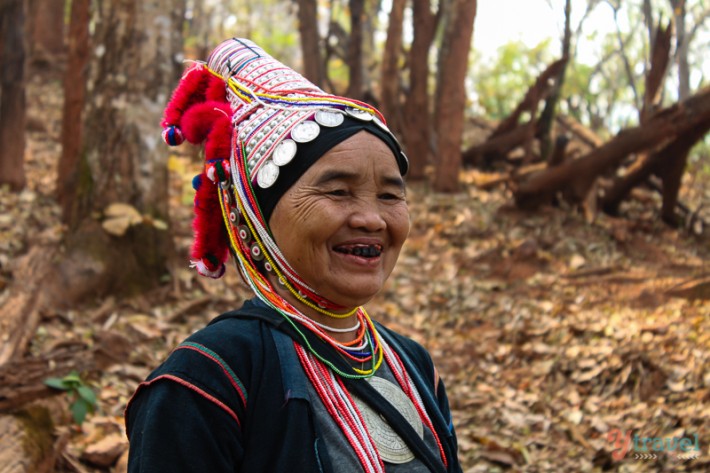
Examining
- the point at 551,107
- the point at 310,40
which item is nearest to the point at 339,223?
the point at 551,107

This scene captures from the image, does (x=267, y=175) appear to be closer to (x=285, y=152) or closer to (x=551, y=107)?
(x=285, y=152)

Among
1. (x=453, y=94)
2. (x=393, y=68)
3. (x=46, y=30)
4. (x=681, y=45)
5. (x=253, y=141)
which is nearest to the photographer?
(x=253, y=141)

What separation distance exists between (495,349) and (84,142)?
3772mm

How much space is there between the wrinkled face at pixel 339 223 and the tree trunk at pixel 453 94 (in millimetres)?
8198

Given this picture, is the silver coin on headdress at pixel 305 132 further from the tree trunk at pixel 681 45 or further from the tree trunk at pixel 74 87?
the tree trunk at pixel 681 45

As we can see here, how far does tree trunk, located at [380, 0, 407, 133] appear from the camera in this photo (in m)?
10.9

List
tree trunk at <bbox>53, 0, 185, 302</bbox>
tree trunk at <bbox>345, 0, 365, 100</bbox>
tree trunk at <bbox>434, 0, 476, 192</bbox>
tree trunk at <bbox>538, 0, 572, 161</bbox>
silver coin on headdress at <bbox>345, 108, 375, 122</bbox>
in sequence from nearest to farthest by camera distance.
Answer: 1. silver coin on headdress at <bbox>345, 108, 375, 122</bbox>
2. tree trunk at <bbox>53, 0, 185, 302</bbox>
3. tree trunk at <bbox>434, 0, 476, 192</bbox>
4. tree trunk at <bbox>538, 0, 572, 161</bbox>
5. tree trunk at <bbox>345, 0, 365, 100</bbox>

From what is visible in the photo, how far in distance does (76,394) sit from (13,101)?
16.4 feet

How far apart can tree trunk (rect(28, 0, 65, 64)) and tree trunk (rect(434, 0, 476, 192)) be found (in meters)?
7.89

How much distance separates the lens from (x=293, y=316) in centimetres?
213

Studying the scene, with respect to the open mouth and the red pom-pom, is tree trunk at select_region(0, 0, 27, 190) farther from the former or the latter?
the open mouth

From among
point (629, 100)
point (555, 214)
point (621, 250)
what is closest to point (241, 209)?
point (621, 250)

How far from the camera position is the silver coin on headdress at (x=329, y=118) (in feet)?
7.06

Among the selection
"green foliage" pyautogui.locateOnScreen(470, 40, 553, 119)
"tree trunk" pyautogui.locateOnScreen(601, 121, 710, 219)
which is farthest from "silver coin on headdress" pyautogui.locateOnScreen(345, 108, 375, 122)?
"green foliage" pyautogui.locateOnScreen(470, 40, 553, 119)
